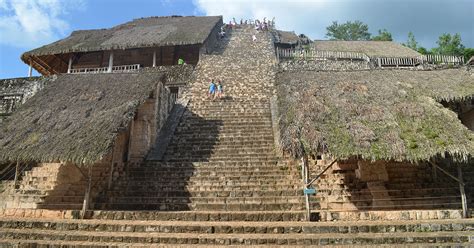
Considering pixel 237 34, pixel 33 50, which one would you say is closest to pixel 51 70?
pixel 33 50

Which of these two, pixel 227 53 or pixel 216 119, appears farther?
pixel 227 53

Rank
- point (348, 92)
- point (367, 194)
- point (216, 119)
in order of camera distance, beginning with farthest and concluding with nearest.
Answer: point (216, 119) < point (348, 92) < point (367, 194)

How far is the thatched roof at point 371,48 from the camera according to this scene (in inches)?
792

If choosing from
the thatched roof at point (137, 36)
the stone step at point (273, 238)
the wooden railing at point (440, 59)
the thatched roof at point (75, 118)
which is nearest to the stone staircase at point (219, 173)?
the stone step at point (273, 238)

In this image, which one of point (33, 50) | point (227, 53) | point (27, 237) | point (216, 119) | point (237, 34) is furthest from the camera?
point (237, 34)

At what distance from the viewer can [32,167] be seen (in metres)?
9.36

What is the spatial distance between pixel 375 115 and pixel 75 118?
24.5 ft

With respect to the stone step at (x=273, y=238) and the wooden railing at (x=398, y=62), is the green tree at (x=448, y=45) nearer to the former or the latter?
the wooden railing at (x=398, y=62)

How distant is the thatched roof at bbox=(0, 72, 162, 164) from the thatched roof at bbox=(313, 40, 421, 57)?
15.5 metres

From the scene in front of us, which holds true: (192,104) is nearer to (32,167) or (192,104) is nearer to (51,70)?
(32,167)

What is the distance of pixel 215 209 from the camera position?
7.14 m

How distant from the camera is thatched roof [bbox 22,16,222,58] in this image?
1684 cm

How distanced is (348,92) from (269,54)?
1123 centimetres

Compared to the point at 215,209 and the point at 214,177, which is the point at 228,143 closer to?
the point at 214,177
